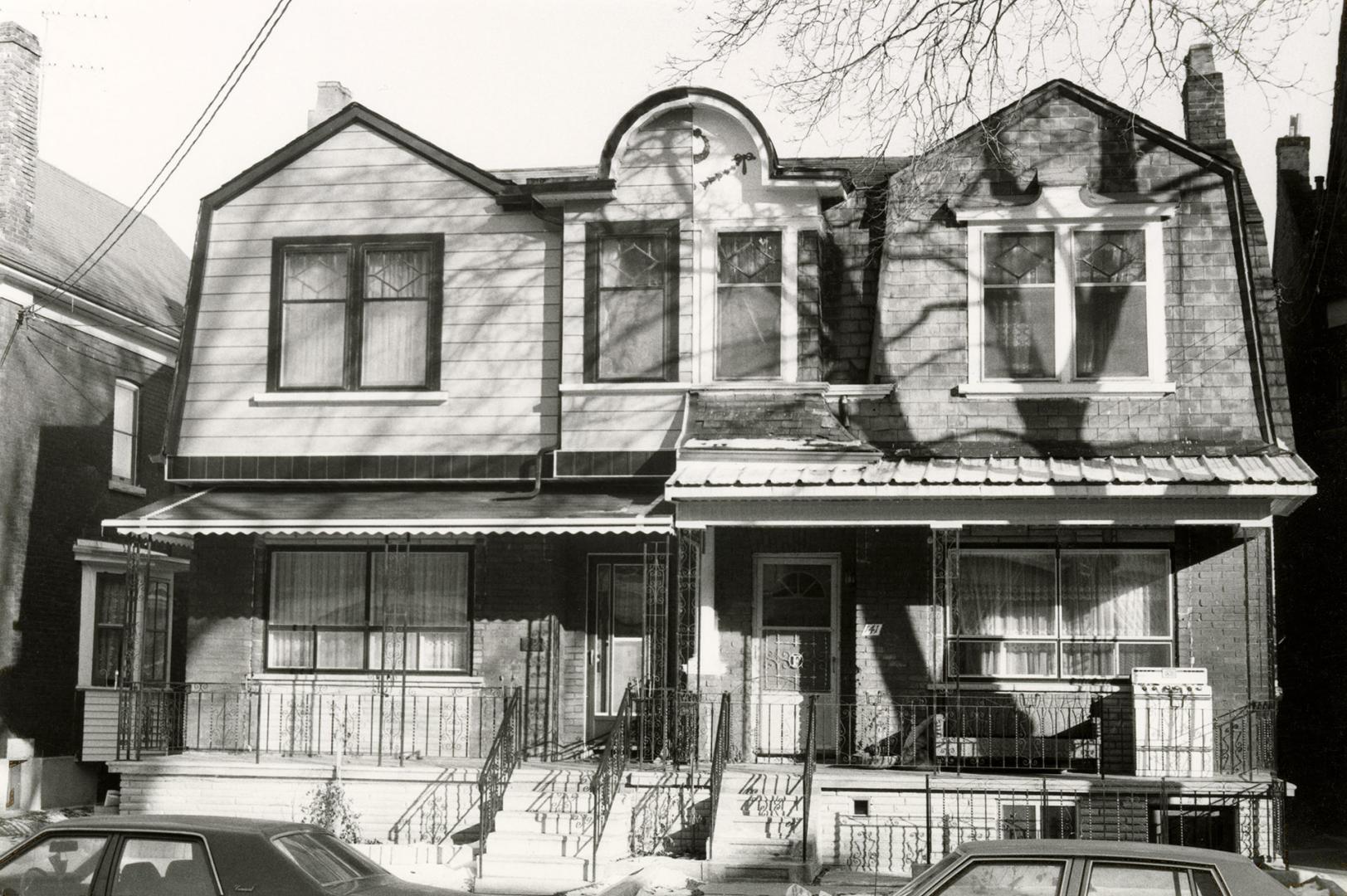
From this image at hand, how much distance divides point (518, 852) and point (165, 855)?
6.21 meters

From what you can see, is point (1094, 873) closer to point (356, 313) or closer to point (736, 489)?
point (736, 489)

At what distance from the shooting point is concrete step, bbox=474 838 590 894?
47.0 feet

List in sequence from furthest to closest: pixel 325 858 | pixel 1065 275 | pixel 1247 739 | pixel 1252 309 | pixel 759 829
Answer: pixel 1065 275
pixel 1252 309
pixel 1247 739
pixel 759 829
pixel 325 858

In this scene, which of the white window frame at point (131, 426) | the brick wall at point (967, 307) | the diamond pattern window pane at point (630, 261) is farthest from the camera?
the white window frame at point (131, 426)

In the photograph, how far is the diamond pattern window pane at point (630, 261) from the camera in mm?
17844

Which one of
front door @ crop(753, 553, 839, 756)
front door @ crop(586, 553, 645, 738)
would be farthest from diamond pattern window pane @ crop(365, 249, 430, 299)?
front door @ crop(753, 553, 839, 756)

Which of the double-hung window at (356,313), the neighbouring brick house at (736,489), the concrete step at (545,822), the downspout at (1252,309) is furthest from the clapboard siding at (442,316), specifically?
the downspout at (1252,309)

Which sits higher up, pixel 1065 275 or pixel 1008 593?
pixel 1065 275

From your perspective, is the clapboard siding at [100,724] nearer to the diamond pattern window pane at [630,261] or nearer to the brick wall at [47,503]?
the brick wall at [47,503]

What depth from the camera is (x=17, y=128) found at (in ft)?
69.3

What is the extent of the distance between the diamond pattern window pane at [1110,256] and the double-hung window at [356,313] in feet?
24.3

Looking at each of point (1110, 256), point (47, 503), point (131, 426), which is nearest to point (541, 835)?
point (1110, 256)

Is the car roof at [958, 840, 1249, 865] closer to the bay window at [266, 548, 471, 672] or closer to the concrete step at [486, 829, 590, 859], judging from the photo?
the concrete step at [486, 829, 590, 859]

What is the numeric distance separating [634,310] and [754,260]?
1.51 metres
